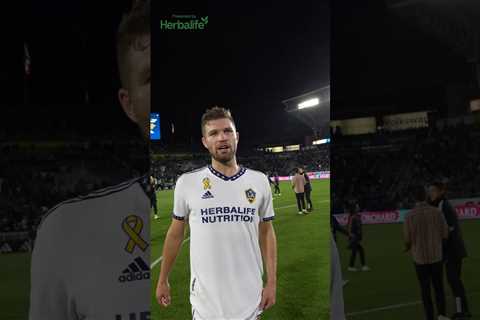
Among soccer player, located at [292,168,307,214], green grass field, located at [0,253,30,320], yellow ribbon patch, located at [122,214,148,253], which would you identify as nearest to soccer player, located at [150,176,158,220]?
yellow ribbon patch, located at [122,214,148,253]

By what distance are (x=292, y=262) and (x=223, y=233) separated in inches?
18.3

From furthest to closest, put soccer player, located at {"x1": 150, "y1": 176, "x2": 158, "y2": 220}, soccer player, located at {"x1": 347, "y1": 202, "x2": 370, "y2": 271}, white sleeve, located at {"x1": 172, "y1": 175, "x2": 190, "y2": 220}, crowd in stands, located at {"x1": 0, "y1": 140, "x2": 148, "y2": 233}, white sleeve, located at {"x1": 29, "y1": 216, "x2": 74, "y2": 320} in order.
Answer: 1. soccer player, located at {"x1": 347, "y1": 202, "x2": 370, "y2": 271}
2. crowd in stands, located at {"x1": 0, "y1": 140, "x2": 148, "y2": 233}
3. soccer player, located at {"x1": 150, "y1": 176, "x2": 158, "y2": 220}
4. white sleeve, located at {"x1": 172, "y1": 175, "x2": 190, "y2": 220}
5. white sleeve, located at {"x1": 29, "y1": 216, "x2": 74, "y2": 320}

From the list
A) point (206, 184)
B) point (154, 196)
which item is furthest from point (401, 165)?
point (154, 196)

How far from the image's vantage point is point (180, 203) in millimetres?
2180

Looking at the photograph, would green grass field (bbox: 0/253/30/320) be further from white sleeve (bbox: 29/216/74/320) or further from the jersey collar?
Result: the jersey collar

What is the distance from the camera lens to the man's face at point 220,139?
220cm

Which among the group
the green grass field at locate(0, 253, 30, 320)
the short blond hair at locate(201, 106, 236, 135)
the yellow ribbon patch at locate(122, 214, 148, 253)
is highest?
the short blond hair at locate(201, 106, 236, 135)

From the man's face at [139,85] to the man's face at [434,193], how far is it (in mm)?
2177

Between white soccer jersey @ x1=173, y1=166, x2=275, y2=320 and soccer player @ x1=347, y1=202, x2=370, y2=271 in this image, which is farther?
soccer player @ x1=347, y1=202, x2=370, y2=271

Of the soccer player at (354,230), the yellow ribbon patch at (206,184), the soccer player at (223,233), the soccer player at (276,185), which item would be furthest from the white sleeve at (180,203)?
the soccer player at (354,230)

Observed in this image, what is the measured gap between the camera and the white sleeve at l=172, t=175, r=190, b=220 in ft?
7.12

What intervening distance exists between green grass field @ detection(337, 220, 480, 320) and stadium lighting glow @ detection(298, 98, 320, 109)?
6.45 ft

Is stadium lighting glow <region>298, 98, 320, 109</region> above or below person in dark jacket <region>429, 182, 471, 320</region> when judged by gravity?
above

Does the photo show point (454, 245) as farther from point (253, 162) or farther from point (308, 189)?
point (253, 162)
